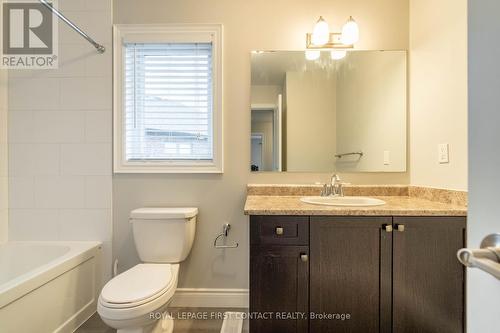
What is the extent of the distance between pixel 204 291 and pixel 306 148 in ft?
4.40

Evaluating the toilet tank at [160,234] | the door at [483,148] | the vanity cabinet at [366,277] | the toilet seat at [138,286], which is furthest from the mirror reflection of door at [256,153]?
the door at [483,148]

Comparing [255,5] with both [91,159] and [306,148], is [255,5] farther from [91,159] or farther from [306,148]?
[91,159]

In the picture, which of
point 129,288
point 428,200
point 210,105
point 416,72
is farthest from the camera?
point 210,105

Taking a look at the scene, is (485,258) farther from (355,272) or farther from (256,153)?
(256,153)

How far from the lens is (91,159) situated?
6.78ft

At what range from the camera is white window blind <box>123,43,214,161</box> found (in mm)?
2080

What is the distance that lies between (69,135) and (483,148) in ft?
7.91

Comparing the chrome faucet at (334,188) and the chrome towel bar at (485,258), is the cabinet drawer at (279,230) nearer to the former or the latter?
the chrome faucet at (334,188)

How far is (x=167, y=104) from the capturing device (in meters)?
2.10

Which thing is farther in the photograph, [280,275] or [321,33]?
[321,33]

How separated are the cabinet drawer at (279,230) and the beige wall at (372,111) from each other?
0.79m

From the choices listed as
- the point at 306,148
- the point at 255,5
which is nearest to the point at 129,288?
the point at 306,148

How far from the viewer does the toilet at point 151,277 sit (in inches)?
53.2

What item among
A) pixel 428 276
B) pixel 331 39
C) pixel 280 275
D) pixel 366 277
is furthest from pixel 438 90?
pixel 280 275
